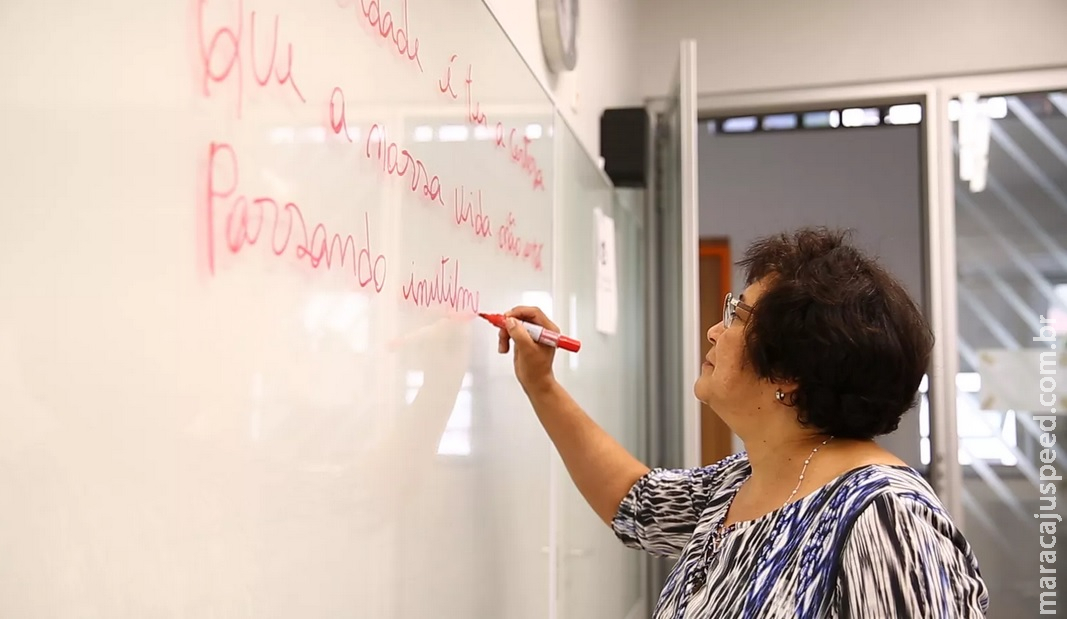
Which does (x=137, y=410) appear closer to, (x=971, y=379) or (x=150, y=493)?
(x=150, y=493)

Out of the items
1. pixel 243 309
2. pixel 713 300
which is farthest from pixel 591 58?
pixel 713 300

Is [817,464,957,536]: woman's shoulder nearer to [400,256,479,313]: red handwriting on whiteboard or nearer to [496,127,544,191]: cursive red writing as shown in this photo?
[400,256,479,313]: red handwriting on whiteboard

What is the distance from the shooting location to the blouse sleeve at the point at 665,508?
102 centimetres

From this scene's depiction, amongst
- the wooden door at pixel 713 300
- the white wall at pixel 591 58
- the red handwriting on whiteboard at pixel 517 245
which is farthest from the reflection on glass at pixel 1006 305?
the red handwriting on whiteboard at pixel 517 245

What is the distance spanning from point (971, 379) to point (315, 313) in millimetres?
2049

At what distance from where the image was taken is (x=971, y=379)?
84.0 inches

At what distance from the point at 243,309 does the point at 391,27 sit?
311 millimetres

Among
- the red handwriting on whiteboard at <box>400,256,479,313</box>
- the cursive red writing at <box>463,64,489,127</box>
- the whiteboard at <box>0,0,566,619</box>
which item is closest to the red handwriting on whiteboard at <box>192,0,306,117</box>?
the whiteboard at <box>0,0,566,619</box>

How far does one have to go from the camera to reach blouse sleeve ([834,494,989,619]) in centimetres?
63

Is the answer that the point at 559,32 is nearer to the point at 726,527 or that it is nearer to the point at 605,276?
the point at 605,276

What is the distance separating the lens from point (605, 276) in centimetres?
162

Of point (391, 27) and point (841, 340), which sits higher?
point (391, 27)

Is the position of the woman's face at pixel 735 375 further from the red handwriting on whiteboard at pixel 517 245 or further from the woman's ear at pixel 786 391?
the red handwriting on whiteboard at pixel 517 245

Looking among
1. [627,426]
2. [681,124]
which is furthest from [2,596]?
[627,426]
